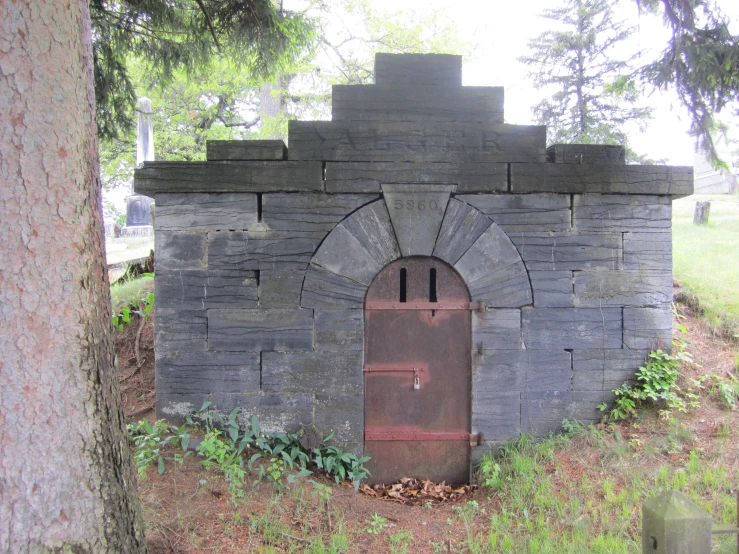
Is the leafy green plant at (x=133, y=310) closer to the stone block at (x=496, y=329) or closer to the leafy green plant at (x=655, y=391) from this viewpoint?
the stone block at (x=496, y=329)

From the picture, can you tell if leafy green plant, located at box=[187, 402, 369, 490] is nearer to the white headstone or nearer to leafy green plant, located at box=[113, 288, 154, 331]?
leafy green plant, located at box=[113, 288, 154, 331]

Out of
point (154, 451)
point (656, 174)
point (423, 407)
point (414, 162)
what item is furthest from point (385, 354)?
point (656, 174)

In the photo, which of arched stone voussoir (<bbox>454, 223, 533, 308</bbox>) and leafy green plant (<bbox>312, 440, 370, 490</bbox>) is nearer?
leafy green plant (<bbox>312, 440, 370, 490</bbox>)

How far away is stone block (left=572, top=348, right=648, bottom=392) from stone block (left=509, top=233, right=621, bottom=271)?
2.60 feet

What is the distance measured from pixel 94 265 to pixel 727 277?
7.88 metres

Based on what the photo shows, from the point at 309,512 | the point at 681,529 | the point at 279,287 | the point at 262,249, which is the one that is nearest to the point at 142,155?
the point at 262,249

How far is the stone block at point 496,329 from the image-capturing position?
15.9 ft

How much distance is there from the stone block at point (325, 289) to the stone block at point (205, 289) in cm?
47

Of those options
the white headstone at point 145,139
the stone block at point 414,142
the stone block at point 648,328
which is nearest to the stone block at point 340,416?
the stone block at point 414,142

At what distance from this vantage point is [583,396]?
494cm

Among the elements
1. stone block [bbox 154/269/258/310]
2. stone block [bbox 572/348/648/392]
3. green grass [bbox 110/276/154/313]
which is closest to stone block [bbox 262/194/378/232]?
stone block [bbox 154/269/258/310]

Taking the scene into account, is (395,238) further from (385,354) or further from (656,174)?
(656,174)

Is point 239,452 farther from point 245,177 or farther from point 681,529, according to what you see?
point 681,529

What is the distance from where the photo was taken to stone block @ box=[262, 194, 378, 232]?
476 cm
